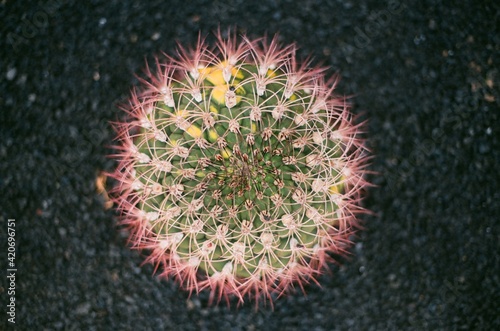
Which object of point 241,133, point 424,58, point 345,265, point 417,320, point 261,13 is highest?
point 261,13

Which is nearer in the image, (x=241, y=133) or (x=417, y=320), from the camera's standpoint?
(x=241, y=133)

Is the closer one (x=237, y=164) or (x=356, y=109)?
(x=237, y=164)

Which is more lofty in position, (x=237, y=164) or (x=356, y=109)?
(x=356, y=109)

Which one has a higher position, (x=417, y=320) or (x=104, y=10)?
(x=104, y=10)

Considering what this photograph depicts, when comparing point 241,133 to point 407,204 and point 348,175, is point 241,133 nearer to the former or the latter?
point 348,175

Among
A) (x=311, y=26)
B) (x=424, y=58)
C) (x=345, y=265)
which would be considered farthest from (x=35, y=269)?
(x=424, y=58)

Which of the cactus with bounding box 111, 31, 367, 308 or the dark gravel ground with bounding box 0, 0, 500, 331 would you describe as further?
the dark gravel ground with bounding box 0, 0, 500, 331

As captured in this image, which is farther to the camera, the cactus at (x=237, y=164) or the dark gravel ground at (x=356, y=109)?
the dark gravel ground at (x=356, y=109)

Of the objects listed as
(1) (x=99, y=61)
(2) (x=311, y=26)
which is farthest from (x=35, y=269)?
(2) (x=311, y=26)
